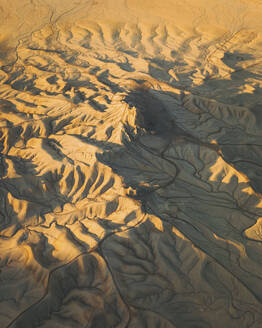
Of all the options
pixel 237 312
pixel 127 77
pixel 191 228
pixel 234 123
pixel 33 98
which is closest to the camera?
pixel 237 312

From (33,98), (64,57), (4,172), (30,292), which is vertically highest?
(64,57)

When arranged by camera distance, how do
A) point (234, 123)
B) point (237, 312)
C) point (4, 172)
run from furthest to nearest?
point (234, 123)
point (4, 172)
point (237, 312)

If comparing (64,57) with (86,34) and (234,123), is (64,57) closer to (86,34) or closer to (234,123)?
(86,34)

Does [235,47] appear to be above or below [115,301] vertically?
above

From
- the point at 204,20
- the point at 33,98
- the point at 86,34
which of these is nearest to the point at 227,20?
the point at 204,20

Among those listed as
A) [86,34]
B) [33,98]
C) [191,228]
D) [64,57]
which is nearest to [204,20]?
[86,34]

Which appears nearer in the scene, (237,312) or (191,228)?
(237,312)

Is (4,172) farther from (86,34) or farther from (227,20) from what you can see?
(227,20)
